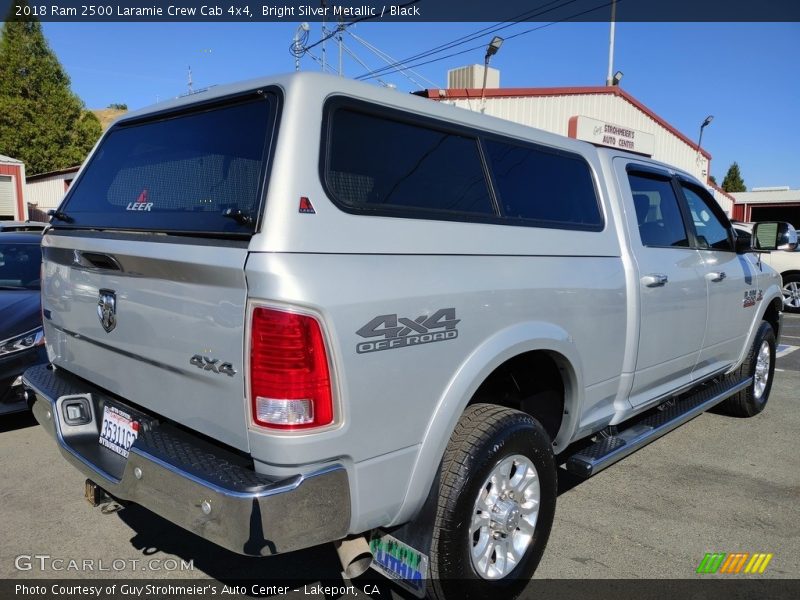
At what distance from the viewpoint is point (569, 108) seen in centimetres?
1675

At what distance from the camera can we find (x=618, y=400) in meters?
3.46

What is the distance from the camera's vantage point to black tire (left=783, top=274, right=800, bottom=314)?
492 inches

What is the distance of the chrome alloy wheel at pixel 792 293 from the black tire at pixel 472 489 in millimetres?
12225

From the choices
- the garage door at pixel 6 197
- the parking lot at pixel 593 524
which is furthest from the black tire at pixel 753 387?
the garage door at pixel 6 197

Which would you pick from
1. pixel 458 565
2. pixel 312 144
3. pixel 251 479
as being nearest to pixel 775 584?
pixel 458 565

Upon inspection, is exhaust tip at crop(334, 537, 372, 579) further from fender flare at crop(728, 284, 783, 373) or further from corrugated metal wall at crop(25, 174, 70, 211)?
corrugated metal wall at crop(25, 174, 70, 211)

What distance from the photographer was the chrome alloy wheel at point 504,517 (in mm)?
2531

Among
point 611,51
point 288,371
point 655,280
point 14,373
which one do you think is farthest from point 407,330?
point 611,51

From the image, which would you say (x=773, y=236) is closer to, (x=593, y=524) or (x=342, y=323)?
(x=593, y=524)

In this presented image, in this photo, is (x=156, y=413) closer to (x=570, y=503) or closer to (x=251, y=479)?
(x=251, y=479)

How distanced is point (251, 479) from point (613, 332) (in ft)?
6.83

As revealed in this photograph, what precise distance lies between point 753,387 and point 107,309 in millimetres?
5118

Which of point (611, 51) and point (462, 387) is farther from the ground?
point (611, 51)

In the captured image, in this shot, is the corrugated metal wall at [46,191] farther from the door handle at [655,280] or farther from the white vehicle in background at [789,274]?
the door handle at [655,280]
